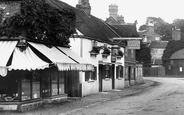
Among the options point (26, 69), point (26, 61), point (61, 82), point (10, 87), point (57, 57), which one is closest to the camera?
point (26, 61)

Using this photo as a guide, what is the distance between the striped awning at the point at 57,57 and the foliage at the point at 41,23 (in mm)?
657

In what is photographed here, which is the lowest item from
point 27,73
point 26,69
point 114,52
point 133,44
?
point 27,73

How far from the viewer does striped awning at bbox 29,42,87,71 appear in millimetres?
16828

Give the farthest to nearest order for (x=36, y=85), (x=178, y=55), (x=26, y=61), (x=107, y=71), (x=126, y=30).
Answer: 1. (x=178, y=55)
2. (x=126, y=30)
3. (x=107, y=71)
4. (x=36, y=85)
5. (x=26, y=61)

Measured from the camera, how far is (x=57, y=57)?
704 inches

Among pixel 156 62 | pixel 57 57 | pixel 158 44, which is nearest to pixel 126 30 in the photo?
pixel 57 57

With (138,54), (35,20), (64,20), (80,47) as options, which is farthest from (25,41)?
(138,54)

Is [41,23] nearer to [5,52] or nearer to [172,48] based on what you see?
[5,52]

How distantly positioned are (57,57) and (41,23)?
2015mm

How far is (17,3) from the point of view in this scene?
17594 mm

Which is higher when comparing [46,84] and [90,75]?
[90,75]

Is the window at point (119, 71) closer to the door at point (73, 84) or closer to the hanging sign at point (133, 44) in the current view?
the hanging sign at point (133, 44)

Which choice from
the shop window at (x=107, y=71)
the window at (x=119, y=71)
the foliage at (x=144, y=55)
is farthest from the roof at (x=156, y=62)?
the shop window at (x=107, y=71)

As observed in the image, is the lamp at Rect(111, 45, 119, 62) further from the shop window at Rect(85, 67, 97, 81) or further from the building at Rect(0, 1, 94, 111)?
the building at Rect(0, 1, 94, 111)
